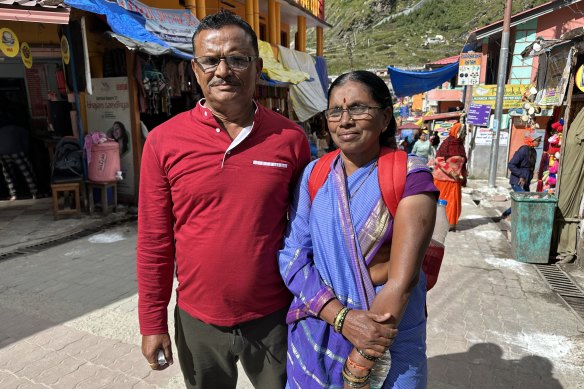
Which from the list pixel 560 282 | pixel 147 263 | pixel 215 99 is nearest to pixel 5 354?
pixel 147 263

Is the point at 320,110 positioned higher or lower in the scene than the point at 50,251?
higher

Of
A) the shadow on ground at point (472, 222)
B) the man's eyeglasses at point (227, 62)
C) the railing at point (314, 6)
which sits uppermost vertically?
the railing at point (314, 6)

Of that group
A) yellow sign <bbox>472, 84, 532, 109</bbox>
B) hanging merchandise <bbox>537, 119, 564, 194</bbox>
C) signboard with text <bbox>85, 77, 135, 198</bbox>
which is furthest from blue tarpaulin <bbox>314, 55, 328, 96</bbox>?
hanging merchandise <bbox>537, 119, 564, 194</bbox>

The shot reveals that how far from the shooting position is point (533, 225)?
16.9ft

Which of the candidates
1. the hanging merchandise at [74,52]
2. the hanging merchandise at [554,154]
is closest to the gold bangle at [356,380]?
the hanging merchandise at [554,154]

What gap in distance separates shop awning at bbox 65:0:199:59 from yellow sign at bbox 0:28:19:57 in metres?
1.03

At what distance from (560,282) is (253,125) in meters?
4.58

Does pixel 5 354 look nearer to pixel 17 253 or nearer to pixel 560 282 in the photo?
pixel 17 253

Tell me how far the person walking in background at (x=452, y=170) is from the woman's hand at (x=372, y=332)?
5580mm

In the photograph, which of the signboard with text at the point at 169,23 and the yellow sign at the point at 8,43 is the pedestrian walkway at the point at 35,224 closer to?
the yellow sign at the point at 8,43

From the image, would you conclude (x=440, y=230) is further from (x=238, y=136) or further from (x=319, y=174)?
(x=238, y=136)

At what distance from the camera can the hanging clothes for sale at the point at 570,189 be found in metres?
4.98

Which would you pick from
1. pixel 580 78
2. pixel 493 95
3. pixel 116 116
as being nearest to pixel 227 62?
pixel 580 78

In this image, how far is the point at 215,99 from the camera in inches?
60.4
